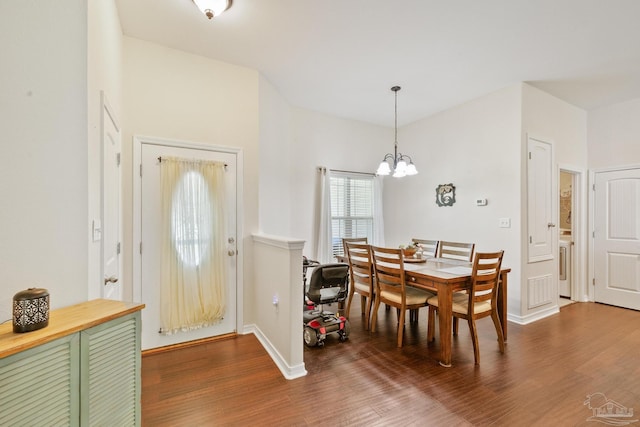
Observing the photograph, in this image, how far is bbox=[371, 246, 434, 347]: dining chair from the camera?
2.75 meters

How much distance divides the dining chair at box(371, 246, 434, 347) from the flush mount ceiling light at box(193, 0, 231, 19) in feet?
8.25

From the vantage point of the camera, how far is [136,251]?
2.67m

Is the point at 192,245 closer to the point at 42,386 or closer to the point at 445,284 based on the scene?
the point at 42,386

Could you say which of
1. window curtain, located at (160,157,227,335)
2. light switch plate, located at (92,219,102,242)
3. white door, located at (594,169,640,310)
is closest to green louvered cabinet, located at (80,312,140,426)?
light switch plate, located at (92,219,102,242)

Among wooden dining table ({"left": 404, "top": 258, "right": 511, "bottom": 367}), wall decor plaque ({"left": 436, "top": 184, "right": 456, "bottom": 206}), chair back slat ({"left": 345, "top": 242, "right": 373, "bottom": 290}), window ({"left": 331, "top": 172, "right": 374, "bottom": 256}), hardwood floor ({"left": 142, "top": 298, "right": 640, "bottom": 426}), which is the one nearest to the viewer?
hardwood floor ({"left": 142, "top": 298, "right": 640, "bottom": 426})

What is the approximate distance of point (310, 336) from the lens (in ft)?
9.16

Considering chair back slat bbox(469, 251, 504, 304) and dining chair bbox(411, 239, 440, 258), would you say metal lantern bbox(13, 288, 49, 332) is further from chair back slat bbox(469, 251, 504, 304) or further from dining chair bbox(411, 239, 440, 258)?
dining chair bbox(411, 239, 440, 258)

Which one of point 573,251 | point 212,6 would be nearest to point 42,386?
point 212,6

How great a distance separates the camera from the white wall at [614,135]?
3.95m

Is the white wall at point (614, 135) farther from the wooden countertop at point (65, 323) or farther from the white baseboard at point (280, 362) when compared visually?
the wooden countertop at point (65, 323)

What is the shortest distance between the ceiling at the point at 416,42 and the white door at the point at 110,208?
1.12 m

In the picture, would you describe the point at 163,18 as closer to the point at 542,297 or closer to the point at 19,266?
the point at 19,266

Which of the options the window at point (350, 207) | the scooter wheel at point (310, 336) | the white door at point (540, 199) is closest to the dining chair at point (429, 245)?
the white door at point (540, 199)

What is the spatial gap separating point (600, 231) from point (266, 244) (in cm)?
514
